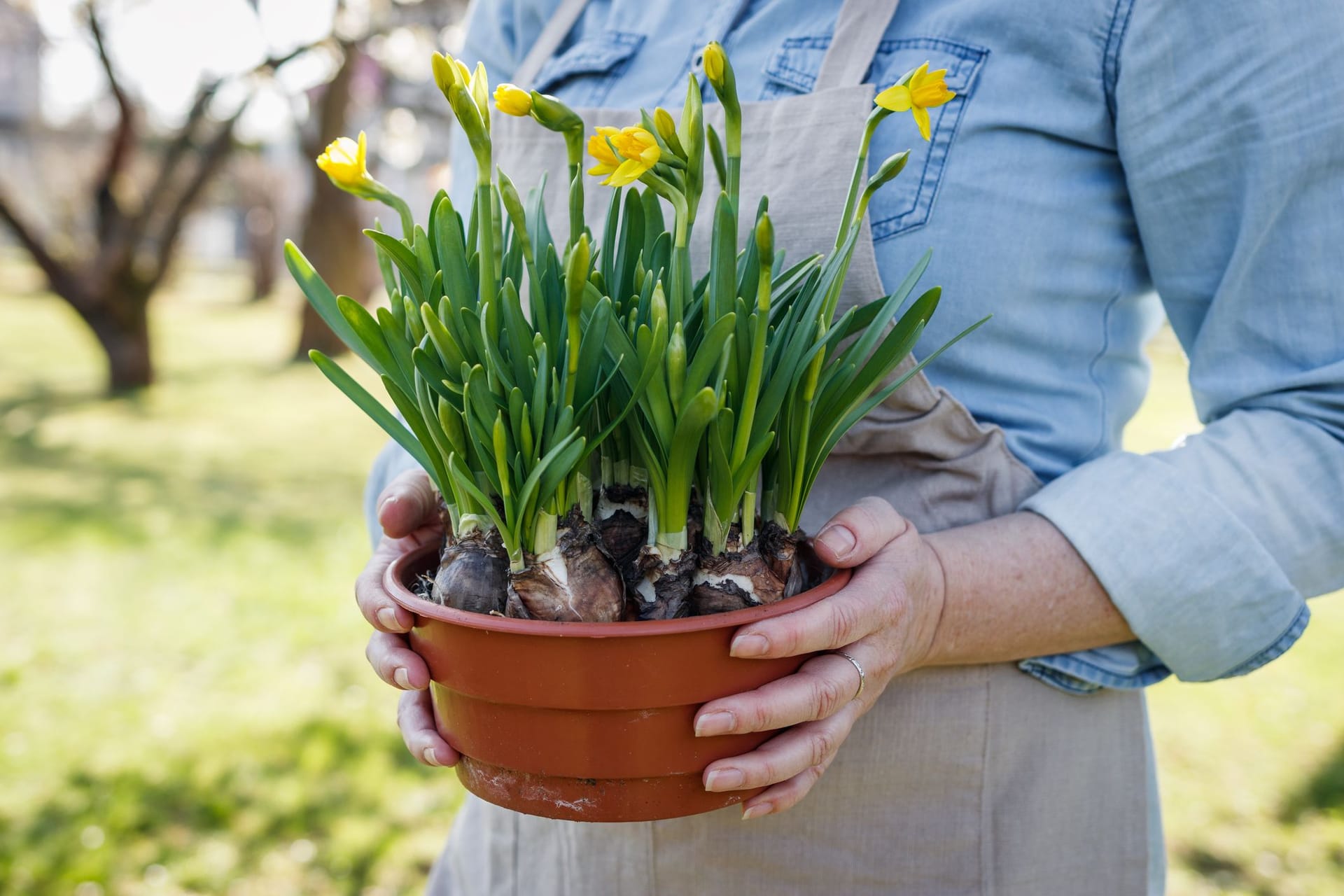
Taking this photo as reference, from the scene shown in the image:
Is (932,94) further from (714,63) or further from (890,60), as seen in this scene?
(890,60)

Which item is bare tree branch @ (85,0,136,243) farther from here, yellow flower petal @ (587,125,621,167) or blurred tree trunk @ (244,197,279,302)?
blurred tree trunk @ (244,197,279,302)

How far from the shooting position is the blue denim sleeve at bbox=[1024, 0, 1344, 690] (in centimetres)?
84

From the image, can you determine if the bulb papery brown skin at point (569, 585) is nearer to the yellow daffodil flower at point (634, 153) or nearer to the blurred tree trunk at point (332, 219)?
the yellow daffodil flower at point (634, 153)

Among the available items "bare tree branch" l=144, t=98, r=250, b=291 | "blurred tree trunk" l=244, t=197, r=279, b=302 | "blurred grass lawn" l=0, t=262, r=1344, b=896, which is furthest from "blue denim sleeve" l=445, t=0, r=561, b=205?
"blurred tree trunk" l=244, t=197, r=279, b=302

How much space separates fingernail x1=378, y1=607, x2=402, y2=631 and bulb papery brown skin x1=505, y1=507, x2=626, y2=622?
0.09 meters

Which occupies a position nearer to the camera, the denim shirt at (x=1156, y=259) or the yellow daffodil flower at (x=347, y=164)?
the yellow daffodil flower at (x=347, y=164)

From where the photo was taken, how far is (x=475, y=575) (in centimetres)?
79

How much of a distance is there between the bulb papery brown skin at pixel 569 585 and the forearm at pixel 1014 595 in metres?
0.30

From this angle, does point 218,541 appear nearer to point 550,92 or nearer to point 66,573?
point 66,573

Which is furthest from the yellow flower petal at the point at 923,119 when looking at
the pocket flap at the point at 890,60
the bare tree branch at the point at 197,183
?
the bare tree branch at the point at 197,183

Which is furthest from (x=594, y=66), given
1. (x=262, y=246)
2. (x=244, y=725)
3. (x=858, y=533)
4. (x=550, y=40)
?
(x=262, y=246)

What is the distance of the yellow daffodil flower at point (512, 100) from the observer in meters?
0.72

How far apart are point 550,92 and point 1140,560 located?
2.63 ft

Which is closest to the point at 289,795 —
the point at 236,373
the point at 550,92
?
the point at 550,92
